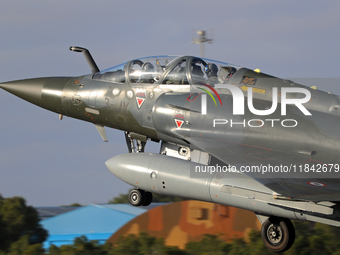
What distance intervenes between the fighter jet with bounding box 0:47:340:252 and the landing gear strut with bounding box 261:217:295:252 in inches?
0.9

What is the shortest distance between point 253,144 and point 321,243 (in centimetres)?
2167

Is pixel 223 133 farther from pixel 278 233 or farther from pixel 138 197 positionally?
pixel 138 197

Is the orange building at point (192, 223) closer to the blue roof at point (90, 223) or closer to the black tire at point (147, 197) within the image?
the blue roof at point (90, 223)

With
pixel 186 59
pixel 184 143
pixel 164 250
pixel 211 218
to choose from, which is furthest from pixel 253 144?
pixel 211 218

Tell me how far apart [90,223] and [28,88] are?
122 feet

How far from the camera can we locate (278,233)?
11.2m

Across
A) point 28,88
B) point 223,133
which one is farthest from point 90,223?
point 223,133

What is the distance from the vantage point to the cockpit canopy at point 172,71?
11.7 meters

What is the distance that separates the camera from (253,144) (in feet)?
34.8

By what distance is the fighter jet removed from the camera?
9891mm

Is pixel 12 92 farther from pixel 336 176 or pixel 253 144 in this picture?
pixel 336 176

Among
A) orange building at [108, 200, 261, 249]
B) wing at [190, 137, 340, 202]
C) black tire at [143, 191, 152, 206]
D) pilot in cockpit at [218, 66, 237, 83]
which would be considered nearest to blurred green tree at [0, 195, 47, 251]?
orange building at [108, 200, 261, 249]

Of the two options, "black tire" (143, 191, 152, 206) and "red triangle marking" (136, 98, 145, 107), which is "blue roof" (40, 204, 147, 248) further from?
"red triangle marking" (136, 98, 145, 107)

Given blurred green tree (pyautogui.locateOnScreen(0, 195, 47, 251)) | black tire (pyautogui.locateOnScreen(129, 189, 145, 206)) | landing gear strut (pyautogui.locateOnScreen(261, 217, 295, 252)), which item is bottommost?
blurred green tree (pyautogui.locateOnScreen(0, 195, 47, 251))
